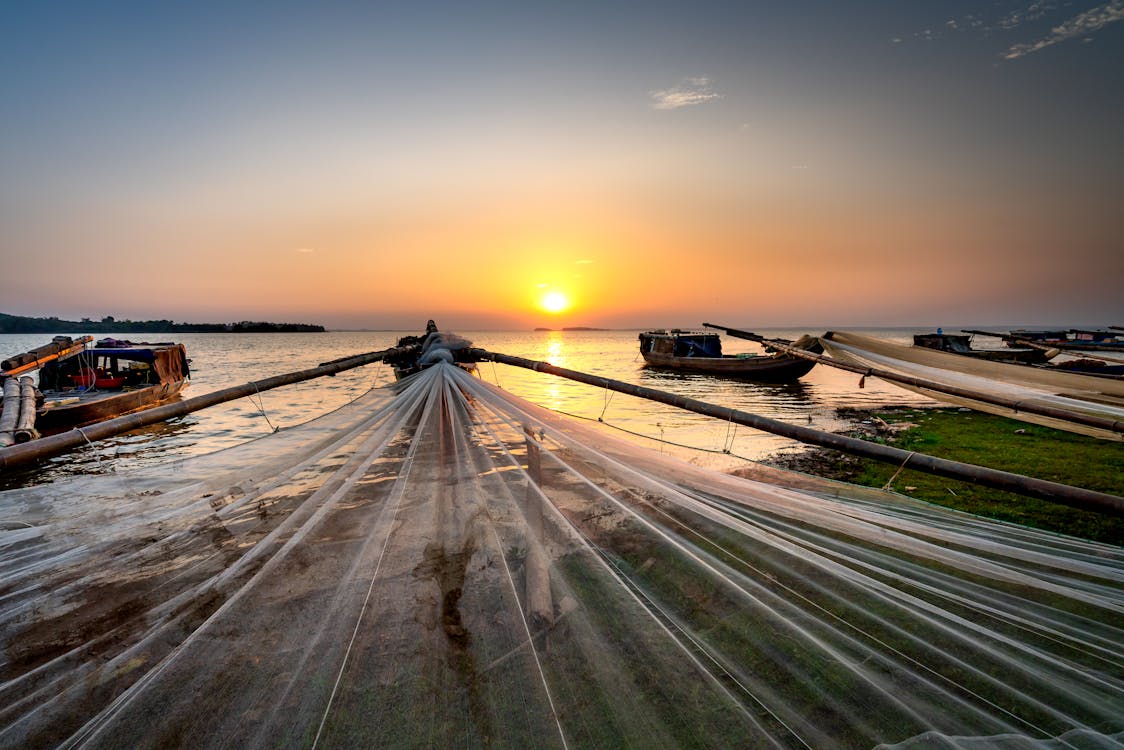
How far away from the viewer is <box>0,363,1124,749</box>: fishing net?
57.3 inches

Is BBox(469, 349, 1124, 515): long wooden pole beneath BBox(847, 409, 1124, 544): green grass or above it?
above

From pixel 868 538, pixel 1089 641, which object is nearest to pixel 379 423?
pixel 868 538

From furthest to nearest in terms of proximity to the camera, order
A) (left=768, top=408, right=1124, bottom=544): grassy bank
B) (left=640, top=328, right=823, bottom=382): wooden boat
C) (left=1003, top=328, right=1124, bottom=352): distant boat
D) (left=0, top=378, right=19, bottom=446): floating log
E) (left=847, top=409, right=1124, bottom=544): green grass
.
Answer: (left=640, top=328, right=823, bottom=382): wooden boat < (left=1003, top=328, right=1124, bottom=352): distant boat < (left=0, top=378, right=19, bottom=446): floating log < (left=768, top=408, right=1124, bottom=544): grassy bank < (left=847, top=409, right=1124, bottom=544): green grass

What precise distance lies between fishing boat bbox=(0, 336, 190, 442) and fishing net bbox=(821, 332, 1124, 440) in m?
17.6

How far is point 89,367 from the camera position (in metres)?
16.4

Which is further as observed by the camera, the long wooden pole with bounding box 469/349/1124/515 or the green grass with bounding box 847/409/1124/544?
the green grass with bounding box 847/409/1124/544

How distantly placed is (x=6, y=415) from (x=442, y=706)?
593 inches

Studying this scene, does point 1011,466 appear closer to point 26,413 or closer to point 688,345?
point 26,413

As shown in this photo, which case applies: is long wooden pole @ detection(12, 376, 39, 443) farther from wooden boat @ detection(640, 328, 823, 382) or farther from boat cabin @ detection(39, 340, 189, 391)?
wooden boat @ detection(640, 328, 823, 382)

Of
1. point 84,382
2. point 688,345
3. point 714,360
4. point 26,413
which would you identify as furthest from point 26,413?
point 688,345

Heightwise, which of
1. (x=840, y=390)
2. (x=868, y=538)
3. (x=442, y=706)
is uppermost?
(x=868, y=538)

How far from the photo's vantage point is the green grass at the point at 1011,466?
19.0 feet

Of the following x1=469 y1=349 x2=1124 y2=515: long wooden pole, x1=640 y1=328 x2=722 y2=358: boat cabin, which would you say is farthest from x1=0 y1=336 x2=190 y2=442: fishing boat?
x1=640 y1=328 x2=722 y2=358: boat cabin

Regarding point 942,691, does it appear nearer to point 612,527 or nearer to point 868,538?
point 868,538
